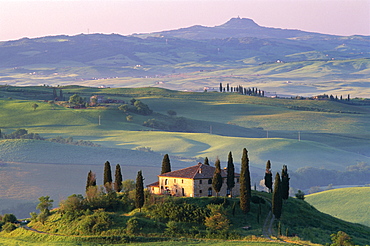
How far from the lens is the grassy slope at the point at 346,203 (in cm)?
11842

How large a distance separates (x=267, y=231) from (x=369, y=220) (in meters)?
46.7

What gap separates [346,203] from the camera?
128 metres

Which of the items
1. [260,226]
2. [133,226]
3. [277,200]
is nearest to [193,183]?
[277,200]

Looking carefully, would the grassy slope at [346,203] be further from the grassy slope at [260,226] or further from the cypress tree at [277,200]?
the cypress tree at [277,200]

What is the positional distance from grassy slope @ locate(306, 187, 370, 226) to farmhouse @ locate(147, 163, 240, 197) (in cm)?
3787

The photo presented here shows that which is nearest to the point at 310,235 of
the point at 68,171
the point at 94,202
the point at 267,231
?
the point at 267,231

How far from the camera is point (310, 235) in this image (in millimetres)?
75375

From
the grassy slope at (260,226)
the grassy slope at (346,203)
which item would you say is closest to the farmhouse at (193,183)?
the grassy slope at (260,226)

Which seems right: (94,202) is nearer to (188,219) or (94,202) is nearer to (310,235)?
(188,219)

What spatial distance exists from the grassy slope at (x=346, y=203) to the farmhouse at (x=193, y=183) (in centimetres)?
3787

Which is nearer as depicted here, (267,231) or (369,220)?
(267,231)

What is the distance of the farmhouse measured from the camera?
83.2 meters

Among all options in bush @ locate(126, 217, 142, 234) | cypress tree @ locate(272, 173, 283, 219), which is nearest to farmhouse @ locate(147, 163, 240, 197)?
cypress tree @ locate(272, 173, 283, 219)

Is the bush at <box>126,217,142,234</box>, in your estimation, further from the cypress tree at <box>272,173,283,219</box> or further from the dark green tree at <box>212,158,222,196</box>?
the cypress tree at <box>272,173,283,219</box>
